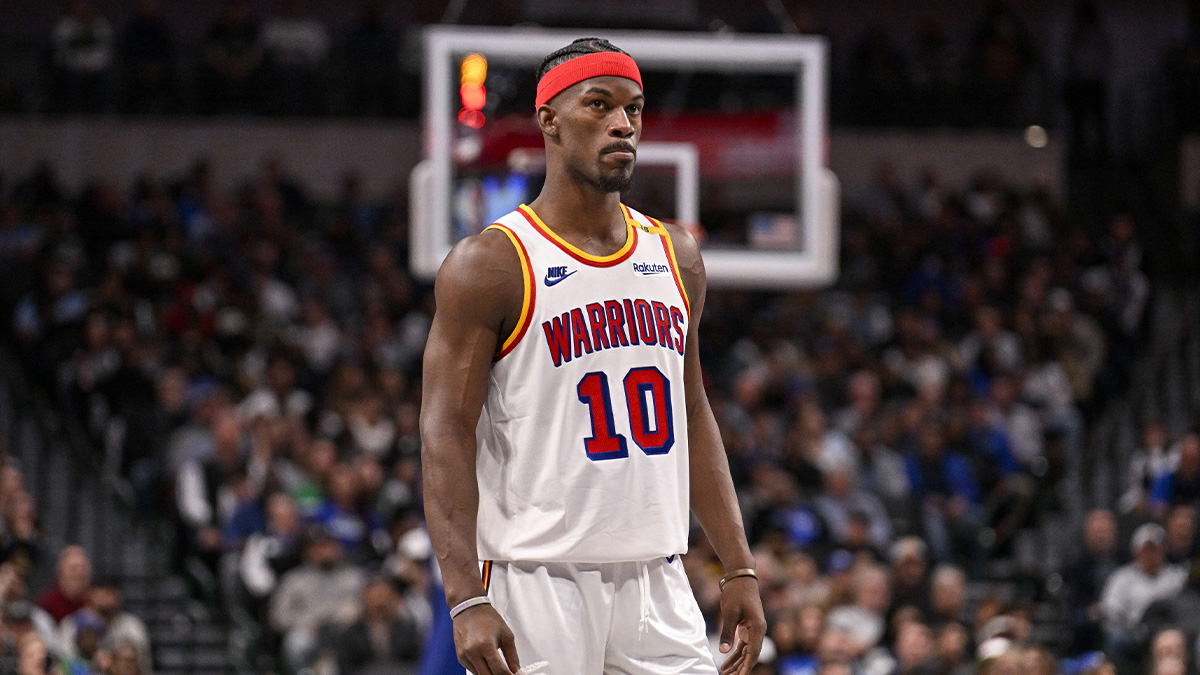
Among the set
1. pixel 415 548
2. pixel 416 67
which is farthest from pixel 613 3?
pixel 416 67

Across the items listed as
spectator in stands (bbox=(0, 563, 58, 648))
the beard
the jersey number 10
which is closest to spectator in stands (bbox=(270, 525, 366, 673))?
spectator in stands (bbox=(0, 563, 58, 648))

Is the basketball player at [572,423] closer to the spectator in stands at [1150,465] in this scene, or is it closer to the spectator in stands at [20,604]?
the spectator in stands at [20,604]

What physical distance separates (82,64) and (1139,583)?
12.6 meters

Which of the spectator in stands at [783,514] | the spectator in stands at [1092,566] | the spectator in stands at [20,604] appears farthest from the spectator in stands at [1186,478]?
the spectator in stands at [20,604]

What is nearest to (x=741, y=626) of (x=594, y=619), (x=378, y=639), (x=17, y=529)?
(x=594, y=619)

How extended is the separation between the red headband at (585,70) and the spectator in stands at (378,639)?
22.9 feet

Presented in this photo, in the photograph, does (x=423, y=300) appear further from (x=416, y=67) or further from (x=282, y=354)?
(x=416, y=67)

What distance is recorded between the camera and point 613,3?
10.2m

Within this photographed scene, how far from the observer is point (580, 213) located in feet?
13.4

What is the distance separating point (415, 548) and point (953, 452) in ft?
17.2

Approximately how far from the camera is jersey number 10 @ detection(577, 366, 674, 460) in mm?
3920

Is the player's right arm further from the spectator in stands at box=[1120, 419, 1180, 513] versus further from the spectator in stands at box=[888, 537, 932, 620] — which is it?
the spectator in stands at box=[1120, 419, 1180, 513]

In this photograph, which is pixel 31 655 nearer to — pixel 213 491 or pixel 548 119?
pixel 213 491

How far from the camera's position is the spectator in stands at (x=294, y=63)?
18.5 meters
